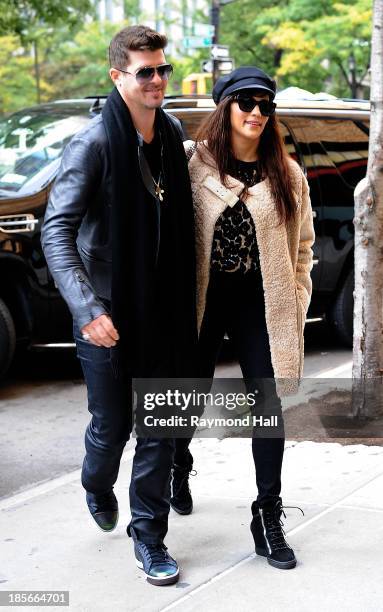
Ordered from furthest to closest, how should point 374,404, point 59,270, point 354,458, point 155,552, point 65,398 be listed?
1. point 65,398
2. point 374,404
3. point 354,458
4. point 155,552
5. point 59,270

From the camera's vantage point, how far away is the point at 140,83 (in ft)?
11.9

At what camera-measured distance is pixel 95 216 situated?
370 centimetres

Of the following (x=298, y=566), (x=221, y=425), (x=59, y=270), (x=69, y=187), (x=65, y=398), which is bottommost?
(x=65, y=398)

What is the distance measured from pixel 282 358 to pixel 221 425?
2.11m

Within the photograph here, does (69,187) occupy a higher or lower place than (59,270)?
higher

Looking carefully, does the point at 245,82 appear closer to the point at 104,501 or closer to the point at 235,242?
the point at 235,242

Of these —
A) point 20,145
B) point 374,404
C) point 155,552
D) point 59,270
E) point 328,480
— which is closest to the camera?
point 59,270

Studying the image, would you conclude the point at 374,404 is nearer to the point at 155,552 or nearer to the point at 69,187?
the point at 155,552

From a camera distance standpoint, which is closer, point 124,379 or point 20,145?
point 124,379

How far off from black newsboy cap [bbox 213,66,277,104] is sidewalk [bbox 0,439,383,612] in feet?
5.84

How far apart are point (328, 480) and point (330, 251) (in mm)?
3493

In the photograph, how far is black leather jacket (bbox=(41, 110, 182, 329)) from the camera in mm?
3537

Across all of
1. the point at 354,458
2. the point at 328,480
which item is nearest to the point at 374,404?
the point at 354,458

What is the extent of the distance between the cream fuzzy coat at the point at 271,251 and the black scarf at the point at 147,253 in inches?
4.3
